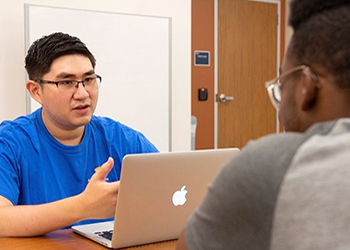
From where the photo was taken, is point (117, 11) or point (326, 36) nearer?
point (326, 36)

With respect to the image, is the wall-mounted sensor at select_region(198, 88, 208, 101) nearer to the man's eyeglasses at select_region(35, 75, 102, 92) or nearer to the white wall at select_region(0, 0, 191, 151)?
the white wall at select_region(0, 0, 191, 151)

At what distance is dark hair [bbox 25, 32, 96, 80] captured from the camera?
1.82 m

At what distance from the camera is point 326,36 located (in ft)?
2.18

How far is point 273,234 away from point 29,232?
95 cm

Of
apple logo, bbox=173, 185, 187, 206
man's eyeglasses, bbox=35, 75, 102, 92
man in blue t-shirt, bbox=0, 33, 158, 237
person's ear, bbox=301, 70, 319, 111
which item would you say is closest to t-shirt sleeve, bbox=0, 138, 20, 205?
man in blue t-shirt, bbox=0, 33, 158, 237

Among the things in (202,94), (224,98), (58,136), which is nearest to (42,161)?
(58,136)

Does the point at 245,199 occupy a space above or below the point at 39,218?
above

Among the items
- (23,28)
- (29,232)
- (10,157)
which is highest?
(23,28)

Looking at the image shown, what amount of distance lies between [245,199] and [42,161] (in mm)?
1252

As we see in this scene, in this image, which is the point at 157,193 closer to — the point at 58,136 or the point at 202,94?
the point at 58,136

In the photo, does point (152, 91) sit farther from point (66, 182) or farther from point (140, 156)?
point (140, 156)

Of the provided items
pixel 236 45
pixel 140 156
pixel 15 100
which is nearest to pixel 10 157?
pixel 140 156

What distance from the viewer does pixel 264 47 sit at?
210 inches

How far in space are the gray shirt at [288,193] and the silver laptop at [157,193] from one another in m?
0.59
